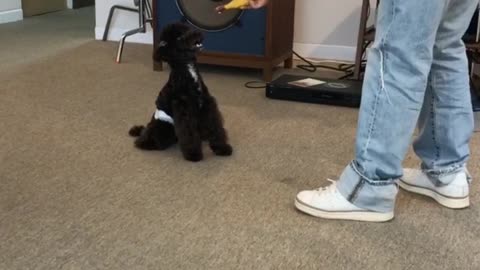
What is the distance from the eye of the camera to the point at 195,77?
1.54 m

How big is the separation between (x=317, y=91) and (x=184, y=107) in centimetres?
74

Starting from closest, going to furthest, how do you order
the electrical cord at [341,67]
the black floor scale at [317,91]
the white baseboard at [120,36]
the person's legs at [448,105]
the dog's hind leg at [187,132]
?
the person's legs at [448,105]
the dog's hind leg at [187,132]
the black floor scale at [317,91]
the electrical cord at [341,67]
the white baseboard at [120,36]

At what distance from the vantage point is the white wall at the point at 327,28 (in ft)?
9.41

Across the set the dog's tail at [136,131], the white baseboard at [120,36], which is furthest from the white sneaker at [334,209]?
the white baseboard at [120,36]

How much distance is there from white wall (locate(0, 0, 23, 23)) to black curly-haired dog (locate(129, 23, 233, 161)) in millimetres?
2705

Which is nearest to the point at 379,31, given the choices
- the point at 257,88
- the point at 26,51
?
the point at 257,88

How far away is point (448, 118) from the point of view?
1.29 m

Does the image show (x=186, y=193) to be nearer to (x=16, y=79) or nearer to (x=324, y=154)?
(x=324, y=154)

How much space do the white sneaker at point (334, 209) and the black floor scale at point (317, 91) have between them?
89 centimetres

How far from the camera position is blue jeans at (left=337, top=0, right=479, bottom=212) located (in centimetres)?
110

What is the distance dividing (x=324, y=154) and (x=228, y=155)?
268 mm

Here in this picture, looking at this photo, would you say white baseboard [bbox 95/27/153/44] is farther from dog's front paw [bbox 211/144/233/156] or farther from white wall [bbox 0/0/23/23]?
dog's front paw [bbox 211/144/233/156]

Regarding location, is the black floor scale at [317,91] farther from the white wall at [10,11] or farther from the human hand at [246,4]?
the white wall at [10,11]

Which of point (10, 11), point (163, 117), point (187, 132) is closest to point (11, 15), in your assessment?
point (10, 11)
